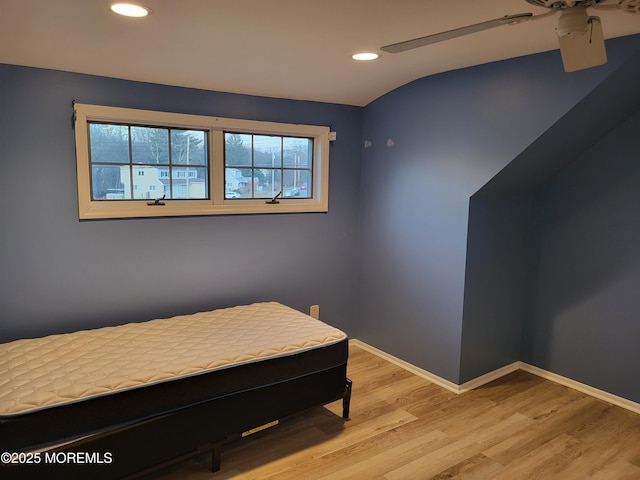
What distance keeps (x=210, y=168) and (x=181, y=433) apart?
5.70ft

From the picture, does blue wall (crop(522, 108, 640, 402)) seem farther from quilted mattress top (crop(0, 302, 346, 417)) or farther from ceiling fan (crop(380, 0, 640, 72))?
quilted mattress top (crop(0, 302, 346, 417))

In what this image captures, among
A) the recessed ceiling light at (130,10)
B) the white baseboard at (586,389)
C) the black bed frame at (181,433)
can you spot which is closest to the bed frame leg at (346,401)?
the black bed frame at (181,433)

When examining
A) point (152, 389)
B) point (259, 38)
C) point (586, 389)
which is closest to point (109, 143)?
point (259, 38)

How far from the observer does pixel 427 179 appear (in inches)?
128

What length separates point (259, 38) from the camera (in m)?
2.21

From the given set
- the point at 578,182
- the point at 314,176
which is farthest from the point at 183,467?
the point at 578,182

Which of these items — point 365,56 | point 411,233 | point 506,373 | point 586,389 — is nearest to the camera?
point 365,56

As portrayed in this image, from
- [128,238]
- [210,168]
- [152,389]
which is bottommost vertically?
[152,389]

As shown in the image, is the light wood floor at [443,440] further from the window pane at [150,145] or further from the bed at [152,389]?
the window pane at [150,145]

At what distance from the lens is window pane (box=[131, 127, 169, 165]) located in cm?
290

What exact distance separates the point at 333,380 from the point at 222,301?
1.05m

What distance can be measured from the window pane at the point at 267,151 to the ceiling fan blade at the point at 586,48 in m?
2.17

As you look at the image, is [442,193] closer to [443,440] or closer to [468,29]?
[443,440]

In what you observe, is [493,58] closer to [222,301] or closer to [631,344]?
[631,344]
